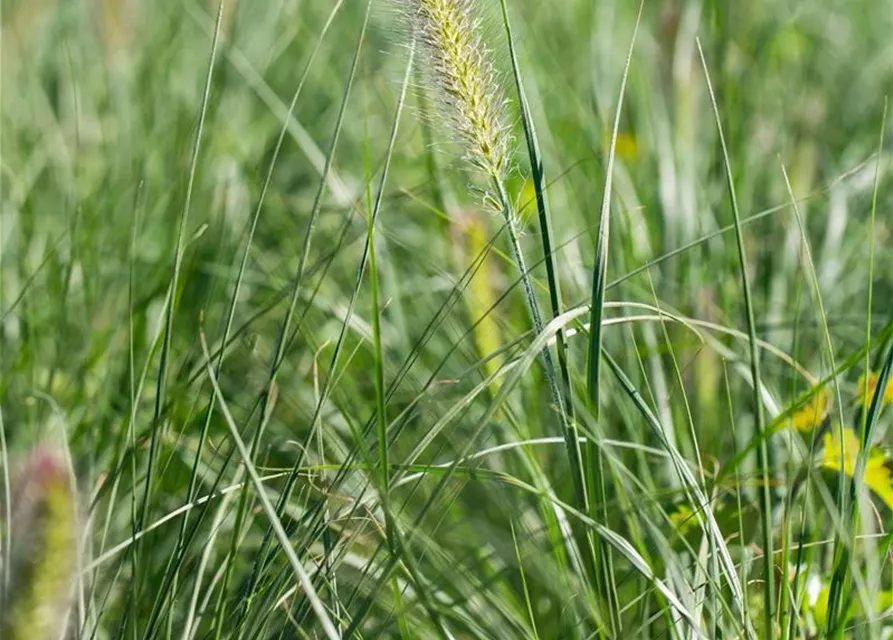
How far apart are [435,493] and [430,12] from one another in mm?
499

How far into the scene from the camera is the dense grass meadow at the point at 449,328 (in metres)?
1.25

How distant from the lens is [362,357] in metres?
2.33

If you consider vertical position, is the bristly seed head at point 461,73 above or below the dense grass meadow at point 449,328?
above

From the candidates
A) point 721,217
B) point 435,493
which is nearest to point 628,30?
point 721,217

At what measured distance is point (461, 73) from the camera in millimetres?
1286

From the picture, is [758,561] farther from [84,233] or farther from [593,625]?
[84,233]

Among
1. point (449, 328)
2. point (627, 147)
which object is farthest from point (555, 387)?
point (627, 147)

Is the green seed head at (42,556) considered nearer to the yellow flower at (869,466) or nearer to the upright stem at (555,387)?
the upright stem at (555,387)

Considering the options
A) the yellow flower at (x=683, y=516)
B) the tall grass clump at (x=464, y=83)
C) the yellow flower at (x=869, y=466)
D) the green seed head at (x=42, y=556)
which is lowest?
the yellow flower at (x=683, y=516)

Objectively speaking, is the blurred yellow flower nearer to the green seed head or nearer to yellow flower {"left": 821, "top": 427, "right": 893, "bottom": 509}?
yellow flower {"left": 821, "top": 427, "right": 893, "bottom": 509}

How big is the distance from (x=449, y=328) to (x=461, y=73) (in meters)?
0.93

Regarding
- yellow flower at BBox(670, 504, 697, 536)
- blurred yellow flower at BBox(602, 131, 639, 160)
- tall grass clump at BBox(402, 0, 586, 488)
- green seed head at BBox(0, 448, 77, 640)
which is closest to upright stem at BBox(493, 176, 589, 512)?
tall grass clump at BBox(402, 0, 586, 488)

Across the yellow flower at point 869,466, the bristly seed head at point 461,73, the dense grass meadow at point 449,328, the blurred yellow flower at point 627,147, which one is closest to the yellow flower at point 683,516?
the dense grass meadow at point 449,328

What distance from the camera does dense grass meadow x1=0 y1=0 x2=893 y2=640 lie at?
49.3 inches
